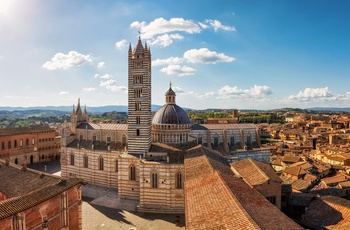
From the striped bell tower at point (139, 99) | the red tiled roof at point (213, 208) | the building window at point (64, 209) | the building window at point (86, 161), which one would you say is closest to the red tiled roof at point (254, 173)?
the red tiled roof at point (213, 208)

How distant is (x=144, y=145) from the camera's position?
111 ft

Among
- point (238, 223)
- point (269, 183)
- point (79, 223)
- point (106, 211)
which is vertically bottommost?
point (106, 211)

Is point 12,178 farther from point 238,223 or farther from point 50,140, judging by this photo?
point 50,140

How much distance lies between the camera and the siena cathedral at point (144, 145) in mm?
30297

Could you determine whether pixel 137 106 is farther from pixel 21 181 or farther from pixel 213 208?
pixel 213 208

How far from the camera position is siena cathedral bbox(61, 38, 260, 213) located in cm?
3030

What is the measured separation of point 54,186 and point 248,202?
12.7 meters

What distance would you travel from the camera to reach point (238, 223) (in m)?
11.1

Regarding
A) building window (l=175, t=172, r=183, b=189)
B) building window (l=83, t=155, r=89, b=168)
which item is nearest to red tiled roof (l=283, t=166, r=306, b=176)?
building window (l=175, t=172, r=183, b=189)

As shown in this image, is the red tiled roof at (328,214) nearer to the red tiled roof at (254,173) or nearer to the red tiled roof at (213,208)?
the red tiled roof at (254,173)

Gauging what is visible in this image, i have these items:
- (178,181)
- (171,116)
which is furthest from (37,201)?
(171,116)

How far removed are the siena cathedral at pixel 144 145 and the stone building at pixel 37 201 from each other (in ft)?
37.1

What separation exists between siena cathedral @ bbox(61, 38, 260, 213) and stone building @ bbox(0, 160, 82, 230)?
11.3 metres

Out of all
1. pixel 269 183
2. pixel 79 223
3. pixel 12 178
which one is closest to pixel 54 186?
pixel 79 223
